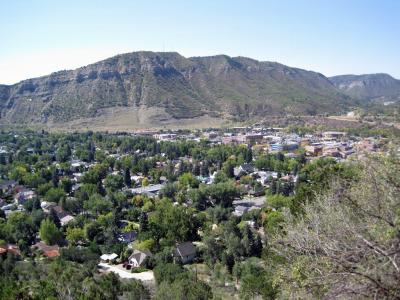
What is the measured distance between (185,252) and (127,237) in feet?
18.0

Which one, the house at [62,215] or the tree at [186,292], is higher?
the tree at [186,292]

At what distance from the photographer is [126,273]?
67.9 ft

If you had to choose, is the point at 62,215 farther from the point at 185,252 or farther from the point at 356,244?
the point at 356,244

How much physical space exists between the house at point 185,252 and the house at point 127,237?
14.9ft

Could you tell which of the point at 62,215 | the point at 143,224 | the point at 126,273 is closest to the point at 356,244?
the point at 126,273

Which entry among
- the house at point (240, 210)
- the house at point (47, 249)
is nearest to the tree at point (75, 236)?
the house at point (47, 249)

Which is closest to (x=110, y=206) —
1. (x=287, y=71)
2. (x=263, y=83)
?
(x=263, y=83)

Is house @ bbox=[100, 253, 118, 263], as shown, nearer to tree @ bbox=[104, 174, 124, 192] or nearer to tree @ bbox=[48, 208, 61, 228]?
tree @ bbox=[48, 208, 61, 228]

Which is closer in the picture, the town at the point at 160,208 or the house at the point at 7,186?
the town at the point at 160,208

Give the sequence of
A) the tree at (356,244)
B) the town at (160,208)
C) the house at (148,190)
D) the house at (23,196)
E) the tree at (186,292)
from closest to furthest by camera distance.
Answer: the tree at (356,244) < the tree at (186,292) < the town at (160,208) < the house at (23,196) < the house at (148,190)

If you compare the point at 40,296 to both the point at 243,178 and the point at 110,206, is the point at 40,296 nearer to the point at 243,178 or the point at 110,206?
the point at 110,206

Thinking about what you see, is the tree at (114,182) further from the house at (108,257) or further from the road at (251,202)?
the house at (108,257)

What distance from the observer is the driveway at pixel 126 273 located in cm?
1986

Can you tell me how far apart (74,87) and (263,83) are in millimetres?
65700
